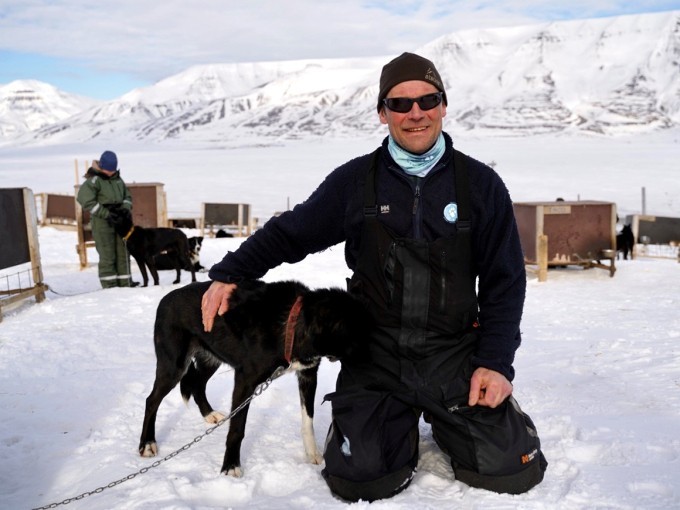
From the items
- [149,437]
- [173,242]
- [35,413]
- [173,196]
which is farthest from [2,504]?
[173,196]

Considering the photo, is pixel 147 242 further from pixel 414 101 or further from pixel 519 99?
pixel 519 99

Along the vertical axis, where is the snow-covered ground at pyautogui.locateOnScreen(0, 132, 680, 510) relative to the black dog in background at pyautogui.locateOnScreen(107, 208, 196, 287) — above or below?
below

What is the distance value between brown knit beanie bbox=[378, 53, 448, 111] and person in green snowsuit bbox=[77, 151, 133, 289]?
655cm

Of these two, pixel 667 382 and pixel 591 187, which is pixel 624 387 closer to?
pixel 667 382

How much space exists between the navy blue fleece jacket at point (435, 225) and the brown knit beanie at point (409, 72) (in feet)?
0.89

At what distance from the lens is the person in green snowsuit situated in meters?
8.54

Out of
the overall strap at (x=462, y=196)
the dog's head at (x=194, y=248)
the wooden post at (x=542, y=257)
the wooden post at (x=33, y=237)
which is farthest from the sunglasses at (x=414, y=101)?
the dog's head at (x=194, y=248)

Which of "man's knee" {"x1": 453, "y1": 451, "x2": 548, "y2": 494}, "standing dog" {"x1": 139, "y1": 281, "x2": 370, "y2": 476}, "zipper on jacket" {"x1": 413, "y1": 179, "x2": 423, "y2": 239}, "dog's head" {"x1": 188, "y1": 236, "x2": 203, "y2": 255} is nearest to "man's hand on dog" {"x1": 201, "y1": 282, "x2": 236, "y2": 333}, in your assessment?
"standing dog" {"x1": 139, "y1": 281, "x2": 370, "y2": 476}

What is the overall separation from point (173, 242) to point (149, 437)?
6.37 metres

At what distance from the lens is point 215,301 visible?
2.91 metres

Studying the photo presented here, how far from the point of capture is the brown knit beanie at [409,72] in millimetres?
2816

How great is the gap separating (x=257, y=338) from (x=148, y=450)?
0.83 m

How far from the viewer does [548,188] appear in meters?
35.9

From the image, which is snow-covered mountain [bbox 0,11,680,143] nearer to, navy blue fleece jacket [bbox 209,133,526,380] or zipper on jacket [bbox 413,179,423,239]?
navy blue fleece jacket [bbox 209,133,526,380]
